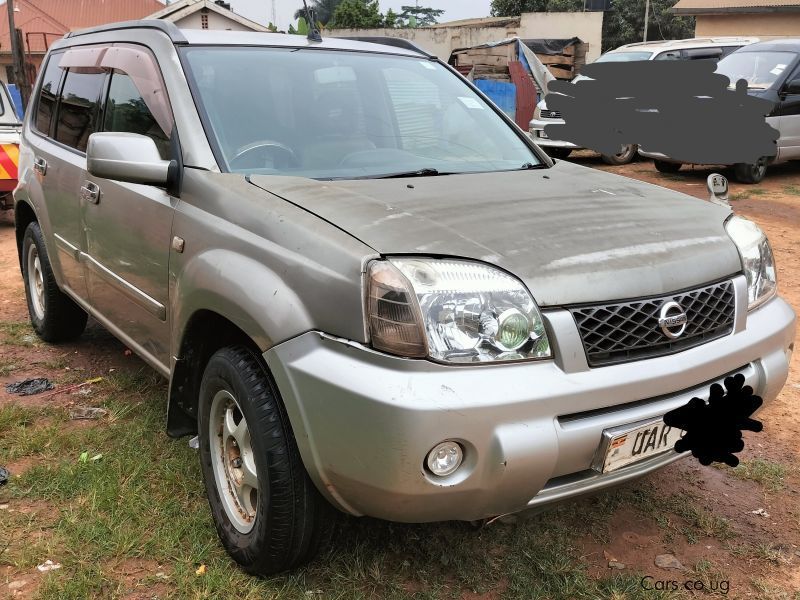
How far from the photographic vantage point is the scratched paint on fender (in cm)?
1028

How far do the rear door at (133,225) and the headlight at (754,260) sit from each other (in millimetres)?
1989

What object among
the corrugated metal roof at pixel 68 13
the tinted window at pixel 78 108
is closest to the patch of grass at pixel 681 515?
the tinted window at pixel 78 108

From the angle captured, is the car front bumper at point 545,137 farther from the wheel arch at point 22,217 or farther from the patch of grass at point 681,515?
the patch of grass at point 681,515

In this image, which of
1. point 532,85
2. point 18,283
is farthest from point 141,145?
point 532,85

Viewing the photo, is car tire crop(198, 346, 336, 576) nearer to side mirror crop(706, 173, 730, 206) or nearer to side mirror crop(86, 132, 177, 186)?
side mirror crop(86, 132, 177, 186)

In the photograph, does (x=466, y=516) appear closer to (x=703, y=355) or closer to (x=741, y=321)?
(x=703, y=355)

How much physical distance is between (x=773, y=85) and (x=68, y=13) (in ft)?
120

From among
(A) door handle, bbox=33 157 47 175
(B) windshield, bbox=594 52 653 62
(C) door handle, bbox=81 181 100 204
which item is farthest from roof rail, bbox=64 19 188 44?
(B) windshield, bbox=594 52 653 62

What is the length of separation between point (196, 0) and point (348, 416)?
26422mm

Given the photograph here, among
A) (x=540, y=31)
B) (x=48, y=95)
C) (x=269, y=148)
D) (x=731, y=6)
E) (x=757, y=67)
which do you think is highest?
(x=731, y=6)

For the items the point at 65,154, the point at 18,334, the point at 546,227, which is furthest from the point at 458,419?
the point at 18,334

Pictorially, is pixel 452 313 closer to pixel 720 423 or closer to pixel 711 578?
pixel 720 423

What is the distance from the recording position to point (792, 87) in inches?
411

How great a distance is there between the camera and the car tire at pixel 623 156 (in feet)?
41.4
